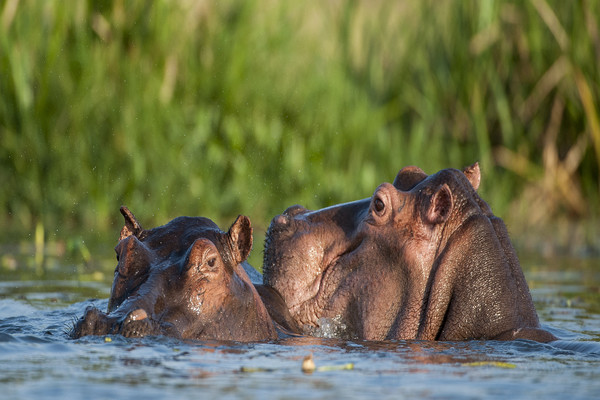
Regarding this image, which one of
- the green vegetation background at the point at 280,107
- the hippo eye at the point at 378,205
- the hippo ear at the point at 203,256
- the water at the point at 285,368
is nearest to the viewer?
the water at the point at 285,368

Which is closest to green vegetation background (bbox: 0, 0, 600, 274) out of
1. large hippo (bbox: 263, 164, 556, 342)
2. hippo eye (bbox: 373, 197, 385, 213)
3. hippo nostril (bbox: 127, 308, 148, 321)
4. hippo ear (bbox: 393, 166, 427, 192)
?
large hippo (bbox: 263, 164, 556, 342)

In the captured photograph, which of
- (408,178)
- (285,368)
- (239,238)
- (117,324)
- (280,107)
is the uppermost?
(280,107)

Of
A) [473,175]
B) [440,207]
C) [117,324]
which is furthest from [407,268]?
[117,324]

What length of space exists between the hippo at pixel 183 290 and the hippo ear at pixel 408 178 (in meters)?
0.92

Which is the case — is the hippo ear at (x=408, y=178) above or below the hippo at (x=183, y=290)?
above

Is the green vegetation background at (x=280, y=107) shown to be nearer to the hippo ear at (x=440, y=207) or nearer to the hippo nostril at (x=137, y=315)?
the hippo ear at (x=440, y=207)

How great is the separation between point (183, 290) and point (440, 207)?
1.22 m

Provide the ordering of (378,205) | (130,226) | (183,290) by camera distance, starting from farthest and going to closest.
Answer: (378,205)
(130,226)
(183,290)

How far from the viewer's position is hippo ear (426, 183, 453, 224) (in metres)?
4.53

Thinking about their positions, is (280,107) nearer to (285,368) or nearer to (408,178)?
(408,178)

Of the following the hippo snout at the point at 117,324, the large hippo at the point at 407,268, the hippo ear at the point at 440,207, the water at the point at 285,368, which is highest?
the hippo ear at the point at 440,207

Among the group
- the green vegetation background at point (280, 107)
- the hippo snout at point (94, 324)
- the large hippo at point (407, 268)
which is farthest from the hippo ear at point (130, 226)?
the green vegetation background at point (280, 107)

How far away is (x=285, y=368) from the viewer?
3.84 metres

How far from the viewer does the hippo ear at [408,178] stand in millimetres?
4863
